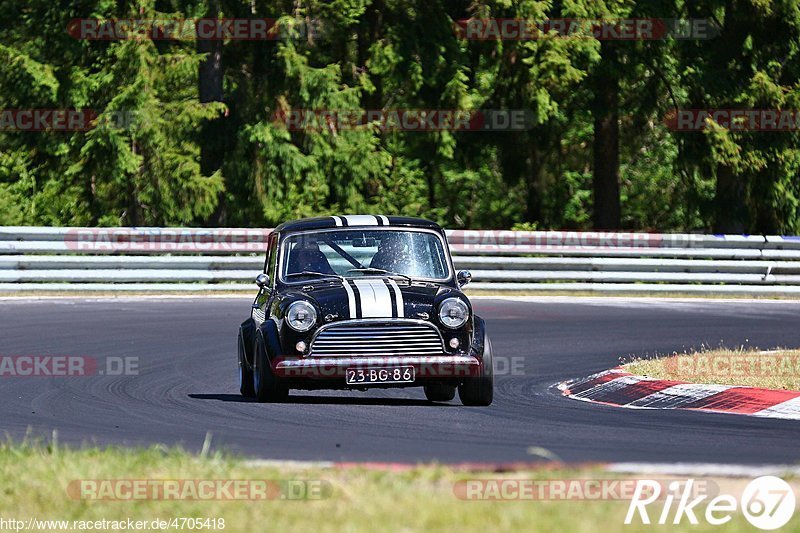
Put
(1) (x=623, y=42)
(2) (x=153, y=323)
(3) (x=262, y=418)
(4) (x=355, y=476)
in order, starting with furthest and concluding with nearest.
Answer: (1) (x=623, y=42), (2) (x=153, y=323), (3) (x=262, y=418), (4) (x=355, y=476)

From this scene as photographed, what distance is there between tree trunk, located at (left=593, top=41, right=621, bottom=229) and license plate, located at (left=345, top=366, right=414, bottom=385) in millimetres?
21243

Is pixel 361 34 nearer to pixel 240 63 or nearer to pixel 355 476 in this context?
pixel 240 63

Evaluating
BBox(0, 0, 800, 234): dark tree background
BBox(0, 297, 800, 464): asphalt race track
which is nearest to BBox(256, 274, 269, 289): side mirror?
BBox(0, 297, 800, 464): asphalt race track

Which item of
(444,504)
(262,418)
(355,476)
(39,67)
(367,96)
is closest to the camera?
(444,504)

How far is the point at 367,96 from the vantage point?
3188 centimetres

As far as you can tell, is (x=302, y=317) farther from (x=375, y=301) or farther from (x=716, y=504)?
(x=716, y=504)

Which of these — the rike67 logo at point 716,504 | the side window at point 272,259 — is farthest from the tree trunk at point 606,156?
the rike67 logo at point 716,504

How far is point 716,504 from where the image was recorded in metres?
5.88

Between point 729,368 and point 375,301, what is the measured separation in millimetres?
3770

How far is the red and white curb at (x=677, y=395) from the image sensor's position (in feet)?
33.8

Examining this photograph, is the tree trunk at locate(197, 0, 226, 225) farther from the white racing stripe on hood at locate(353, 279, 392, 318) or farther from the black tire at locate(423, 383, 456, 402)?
the white racing stripe on hood at locate(353, 279, 392, 318)

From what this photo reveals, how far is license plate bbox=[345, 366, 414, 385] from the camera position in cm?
1035

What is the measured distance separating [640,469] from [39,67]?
23.2 m

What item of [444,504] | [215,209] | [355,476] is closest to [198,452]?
[355,476]
